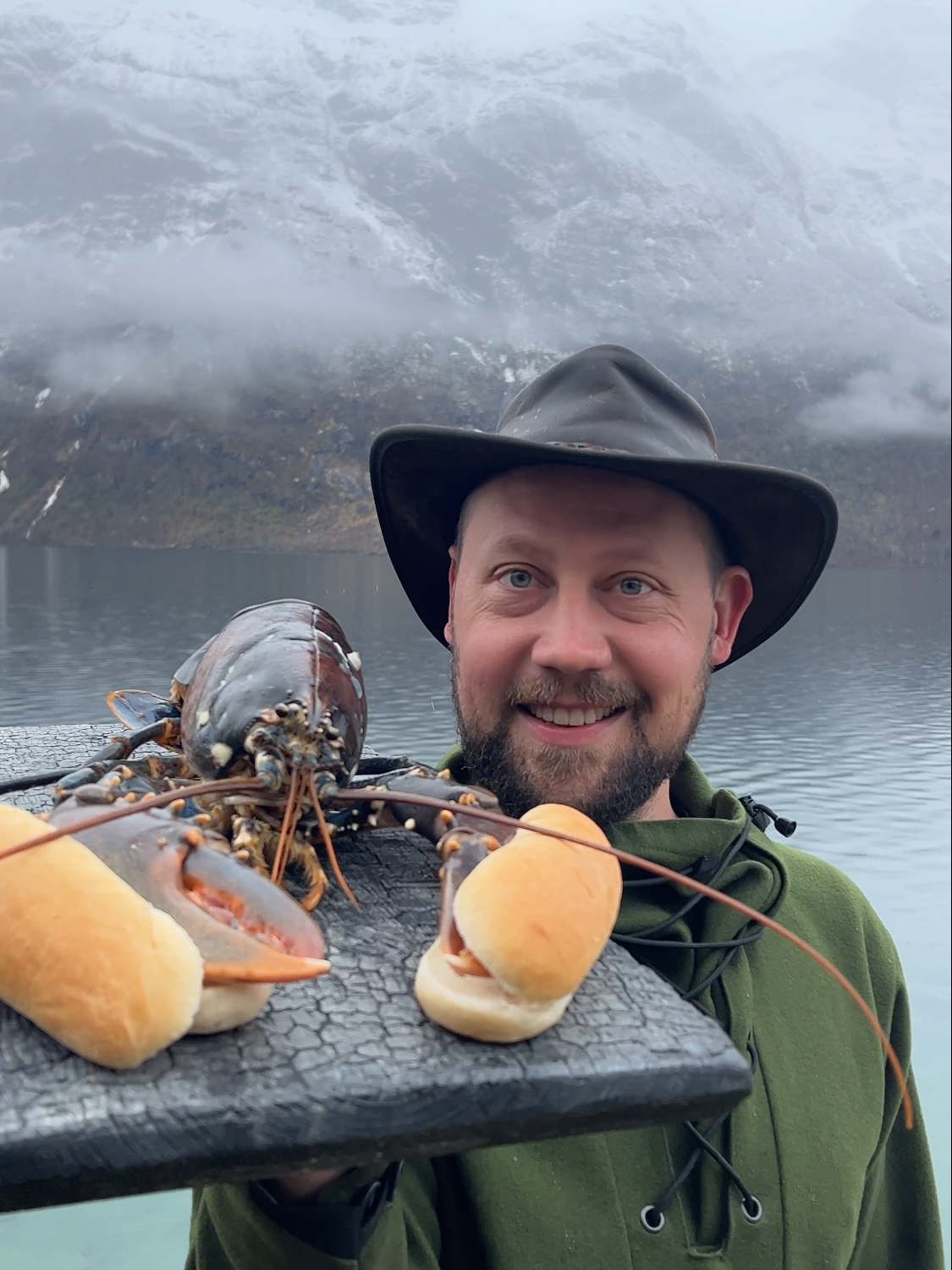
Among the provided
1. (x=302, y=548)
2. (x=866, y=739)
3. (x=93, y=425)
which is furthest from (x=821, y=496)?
(x=866, y=739)

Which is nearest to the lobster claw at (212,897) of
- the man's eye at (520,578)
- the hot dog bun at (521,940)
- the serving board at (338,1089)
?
the serving board at (338,1089)

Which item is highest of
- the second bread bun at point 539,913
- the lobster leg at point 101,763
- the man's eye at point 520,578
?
the man's eye at point 520,578

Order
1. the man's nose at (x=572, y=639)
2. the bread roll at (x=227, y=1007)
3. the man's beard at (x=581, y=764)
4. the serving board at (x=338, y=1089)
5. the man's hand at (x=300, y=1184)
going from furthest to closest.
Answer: the man's beard at (x=581, y=764) < the man's nose at (x=572, y=639) < the man's hand at (x=300, y=1184) < the bread roll at (x=227, y=1007) < the serving board at (x=338, y=1089)

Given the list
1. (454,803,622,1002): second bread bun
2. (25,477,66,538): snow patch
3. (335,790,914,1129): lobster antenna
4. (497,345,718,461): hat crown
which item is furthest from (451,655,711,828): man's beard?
(25,477,66,538): snow patch

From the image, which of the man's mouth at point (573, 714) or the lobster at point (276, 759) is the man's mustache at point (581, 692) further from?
the lobster at point (276, 759)

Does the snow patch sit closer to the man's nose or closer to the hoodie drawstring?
the man's nose

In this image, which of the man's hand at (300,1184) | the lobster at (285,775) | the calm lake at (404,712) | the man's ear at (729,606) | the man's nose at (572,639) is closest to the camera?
the man's hand at (300,1184)

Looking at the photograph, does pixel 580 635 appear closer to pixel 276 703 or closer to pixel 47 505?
pixel 276 703
